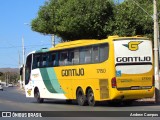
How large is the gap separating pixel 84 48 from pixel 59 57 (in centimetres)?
280

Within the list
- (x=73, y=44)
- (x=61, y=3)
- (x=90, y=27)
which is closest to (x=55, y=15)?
(x=61, y=3)

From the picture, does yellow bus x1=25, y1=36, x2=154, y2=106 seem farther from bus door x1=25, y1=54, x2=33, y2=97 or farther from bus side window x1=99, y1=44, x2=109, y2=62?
bus door x1=25, y1=54, x2=33, y2=97

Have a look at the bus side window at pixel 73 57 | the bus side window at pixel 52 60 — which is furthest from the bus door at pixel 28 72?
the bus side window at pixel 73 57

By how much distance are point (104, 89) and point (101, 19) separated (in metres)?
9.83

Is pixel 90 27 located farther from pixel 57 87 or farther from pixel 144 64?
pixel 144 64

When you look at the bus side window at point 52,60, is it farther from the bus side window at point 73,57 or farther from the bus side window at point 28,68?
the bus side window at point 28,68

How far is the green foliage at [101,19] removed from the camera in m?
31.1

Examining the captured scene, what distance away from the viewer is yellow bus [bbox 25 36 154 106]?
897 inches

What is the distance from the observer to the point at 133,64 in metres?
23.1

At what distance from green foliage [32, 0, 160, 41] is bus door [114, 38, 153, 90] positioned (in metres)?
7.40

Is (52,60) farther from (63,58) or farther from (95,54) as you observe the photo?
(95,54)

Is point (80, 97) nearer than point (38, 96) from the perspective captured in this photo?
Yes

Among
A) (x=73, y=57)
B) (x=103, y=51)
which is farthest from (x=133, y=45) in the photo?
(x=73, y=57)

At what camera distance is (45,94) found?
29.2 meters
